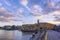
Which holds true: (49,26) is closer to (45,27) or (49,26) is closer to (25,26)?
(45,27)

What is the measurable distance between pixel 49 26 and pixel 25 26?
14.2 m

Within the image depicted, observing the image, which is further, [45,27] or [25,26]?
[25,26]

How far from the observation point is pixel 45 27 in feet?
76.8

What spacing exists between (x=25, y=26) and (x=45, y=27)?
1488 cm

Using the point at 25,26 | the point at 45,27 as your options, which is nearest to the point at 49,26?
the point at 45,27

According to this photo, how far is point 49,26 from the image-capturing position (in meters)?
24.3

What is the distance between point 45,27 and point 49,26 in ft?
4.11

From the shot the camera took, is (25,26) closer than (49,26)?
No

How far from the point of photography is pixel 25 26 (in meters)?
37.8
